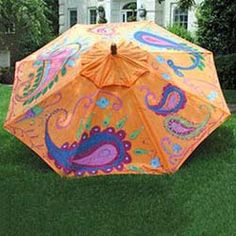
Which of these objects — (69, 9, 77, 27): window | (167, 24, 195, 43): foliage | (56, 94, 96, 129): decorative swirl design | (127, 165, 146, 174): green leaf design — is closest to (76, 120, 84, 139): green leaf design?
(56, 94, 96, 129): decorative swirl design

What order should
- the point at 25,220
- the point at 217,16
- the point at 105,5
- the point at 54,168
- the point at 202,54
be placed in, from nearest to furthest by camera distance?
1. the point at 25,220
2. the point at 54,168
3. the point at 202,54
4. the point at 217,16
5. the point at 105,5

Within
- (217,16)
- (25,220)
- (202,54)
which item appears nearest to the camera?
(25,220)

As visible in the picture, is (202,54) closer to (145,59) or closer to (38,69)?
(145,59)

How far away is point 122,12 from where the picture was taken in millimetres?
32438

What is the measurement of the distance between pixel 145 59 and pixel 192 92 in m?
0.66

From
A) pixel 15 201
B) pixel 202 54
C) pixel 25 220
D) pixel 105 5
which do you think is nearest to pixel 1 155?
pixel 15 201

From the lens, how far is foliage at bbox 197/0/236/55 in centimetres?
1727

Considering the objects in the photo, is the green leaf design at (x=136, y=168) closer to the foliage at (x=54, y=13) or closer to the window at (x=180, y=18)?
the window at (x=180, y=18)

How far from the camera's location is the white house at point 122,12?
2923cm

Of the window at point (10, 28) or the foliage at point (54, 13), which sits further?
the foliage at point (54, 13)

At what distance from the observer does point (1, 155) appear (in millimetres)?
8039

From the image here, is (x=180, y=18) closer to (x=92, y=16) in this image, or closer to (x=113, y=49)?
(x=92, y=16)

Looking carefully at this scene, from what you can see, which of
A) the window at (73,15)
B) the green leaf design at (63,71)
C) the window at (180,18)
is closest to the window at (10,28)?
the window at (73,15)

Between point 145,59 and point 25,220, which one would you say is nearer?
point 25,220
